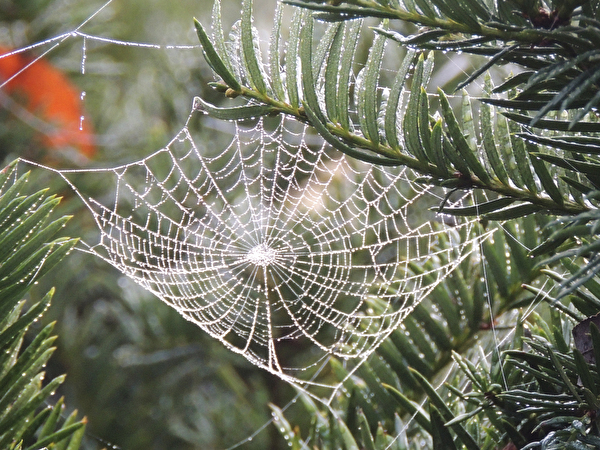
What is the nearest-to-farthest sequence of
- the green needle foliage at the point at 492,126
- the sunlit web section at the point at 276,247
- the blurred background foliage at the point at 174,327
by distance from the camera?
the green needle foliage at the point at 492,126, the blurred background foliage at the point at 174,327, the sunlit web section at the point at 276,247

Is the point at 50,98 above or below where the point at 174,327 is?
above

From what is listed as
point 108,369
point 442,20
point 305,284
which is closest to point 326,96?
point 442,20

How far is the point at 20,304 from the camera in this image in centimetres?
57

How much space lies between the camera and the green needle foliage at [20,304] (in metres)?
0.52

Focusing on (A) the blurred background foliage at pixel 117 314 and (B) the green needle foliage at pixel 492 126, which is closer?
(B) the green needle foliage at pixel 492 126

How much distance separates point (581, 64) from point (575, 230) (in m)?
0.12

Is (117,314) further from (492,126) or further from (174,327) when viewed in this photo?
(492,126)

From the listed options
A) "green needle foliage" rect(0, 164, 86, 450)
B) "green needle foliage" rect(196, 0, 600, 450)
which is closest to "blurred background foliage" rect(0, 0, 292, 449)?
"green needle foliage" rect(0, 164, 86, 450)

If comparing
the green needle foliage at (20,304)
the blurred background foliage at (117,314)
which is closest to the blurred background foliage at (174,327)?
the blurred background foliage at (117,314)

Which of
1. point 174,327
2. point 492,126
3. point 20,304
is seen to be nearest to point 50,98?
point 174,327

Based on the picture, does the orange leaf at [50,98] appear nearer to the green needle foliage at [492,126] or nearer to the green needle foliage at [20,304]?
the green needle foliage at [20,304]

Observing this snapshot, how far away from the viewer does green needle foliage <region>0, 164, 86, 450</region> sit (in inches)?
20.6

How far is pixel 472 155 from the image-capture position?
441 mm

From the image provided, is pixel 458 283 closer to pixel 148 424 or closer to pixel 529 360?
pixel 529 360
